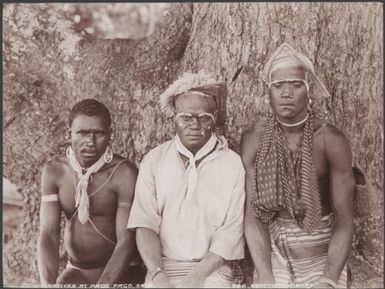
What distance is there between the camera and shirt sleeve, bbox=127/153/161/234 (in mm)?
4449

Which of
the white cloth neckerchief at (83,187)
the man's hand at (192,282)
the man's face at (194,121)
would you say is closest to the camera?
the man's hand at (192,282)

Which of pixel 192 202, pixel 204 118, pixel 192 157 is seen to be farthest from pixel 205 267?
pixel 204 118

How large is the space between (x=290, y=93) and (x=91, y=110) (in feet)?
4.12

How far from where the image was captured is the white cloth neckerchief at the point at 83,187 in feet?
14.9

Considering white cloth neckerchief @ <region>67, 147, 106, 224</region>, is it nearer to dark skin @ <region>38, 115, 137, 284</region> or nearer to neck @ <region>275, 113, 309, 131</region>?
dark skin @ <region>38, 115, 137, 284</region>

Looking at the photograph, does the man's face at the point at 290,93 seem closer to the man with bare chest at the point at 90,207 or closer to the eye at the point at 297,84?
the eye at the point at 297,84

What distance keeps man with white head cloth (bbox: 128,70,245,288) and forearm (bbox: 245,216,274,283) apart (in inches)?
2.3

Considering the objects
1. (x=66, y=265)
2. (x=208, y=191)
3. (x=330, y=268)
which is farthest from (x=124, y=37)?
(x=330, y=268)

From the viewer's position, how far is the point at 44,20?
191 inches

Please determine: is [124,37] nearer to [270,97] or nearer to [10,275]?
[270,97]

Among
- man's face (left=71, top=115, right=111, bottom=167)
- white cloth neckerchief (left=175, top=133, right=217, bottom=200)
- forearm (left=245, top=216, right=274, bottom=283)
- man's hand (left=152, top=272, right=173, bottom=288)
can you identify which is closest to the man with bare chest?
man's face (left=71, top=115, right=111, bottom=167)

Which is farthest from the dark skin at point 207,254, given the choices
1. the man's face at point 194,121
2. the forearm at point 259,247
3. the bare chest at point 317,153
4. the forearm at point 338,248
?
the forearm at point 338,248

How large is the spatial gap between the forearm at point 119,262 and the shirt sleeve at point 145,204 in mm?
120

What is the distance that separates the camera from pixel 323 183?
445cm
